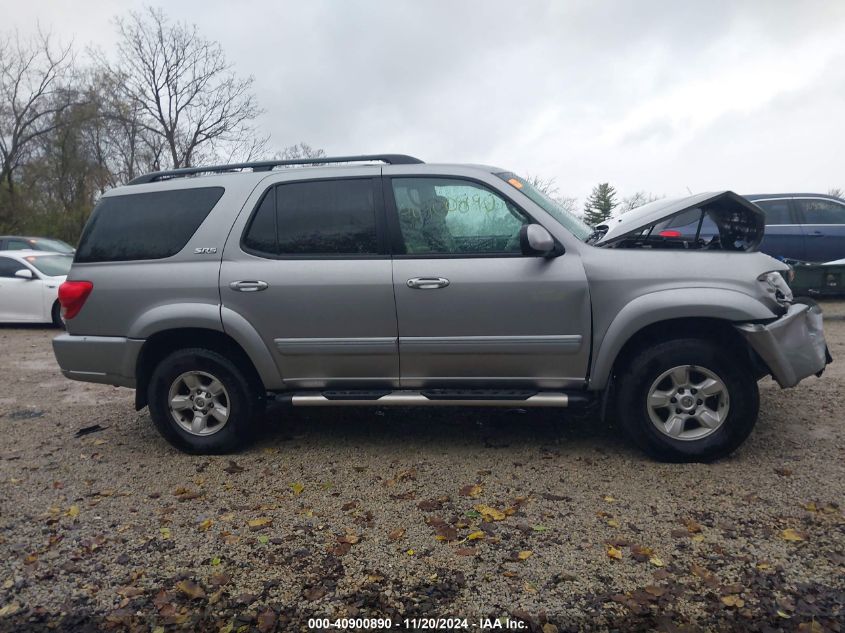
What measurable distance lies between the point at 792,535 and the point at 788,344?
1.20m

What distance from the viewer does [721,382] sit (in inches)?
146

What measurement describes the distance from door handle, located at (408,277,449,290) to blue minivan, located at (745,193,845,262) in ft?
26.6

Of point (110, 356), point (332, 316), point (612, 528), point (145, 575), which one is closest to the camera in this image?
point (145, 575)

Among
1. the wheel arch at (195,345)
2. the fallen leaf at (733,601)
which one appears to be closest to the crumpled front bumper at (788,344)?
the fallen leaf at (733,601)

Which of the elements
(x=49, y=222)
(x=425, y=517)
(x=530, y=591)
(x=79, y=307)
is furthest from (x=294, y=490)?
(x=49, y=222)

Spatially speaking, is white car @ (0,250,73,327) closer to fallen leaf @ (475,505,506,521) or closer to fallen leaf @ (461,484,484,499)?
fallen leaf @ (461,484,484,499)

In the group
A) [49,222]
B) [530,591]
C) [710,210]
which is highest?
[49,222]

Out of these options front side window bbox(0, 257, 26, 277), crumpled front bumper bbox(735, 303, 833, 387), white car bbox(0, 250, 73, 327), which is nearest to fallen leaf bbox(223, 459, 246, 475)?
crumpled front bumper bbox(735, 303, 833, 387)

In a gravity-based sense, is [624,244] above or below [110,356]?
above

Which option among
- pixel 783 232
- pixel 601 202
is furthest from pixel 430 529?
pixel 601 202

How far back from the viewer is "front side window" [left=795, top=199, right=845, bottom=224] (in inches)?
393

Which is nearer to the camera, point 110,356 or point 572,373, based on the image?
point 572,373

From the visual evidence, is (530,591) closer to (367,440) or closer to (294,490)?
(294,490)

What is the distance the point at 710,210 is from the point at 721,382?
118cm
